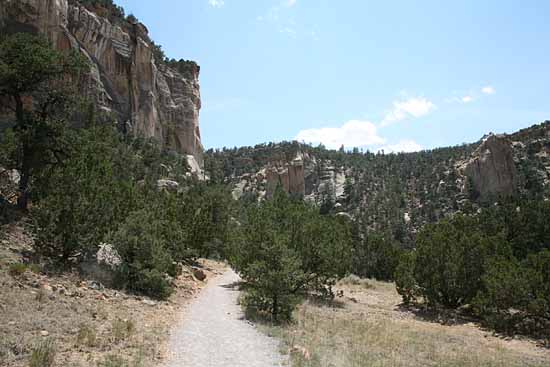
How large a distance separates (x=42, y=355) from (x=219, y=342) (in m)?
4.57

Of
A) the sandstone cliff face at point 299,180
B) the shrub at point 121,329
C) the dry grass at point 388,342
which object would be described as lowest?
the dry grass at point 388,342

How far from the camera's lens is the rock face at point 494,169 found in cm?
8600

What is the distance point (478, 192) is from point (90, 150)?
8610 cm

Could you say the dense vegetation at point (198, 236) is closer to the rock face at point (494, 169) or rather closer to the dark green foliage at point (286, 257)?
the dark green foliage at point (286, 257)

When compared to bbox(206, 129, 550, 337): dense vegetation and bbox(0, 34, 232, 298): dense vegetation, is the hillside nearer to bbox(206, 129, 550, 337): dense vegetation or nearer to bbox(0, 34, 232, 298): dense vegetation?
bbox(206, 129, 550, 337): dense vegetation

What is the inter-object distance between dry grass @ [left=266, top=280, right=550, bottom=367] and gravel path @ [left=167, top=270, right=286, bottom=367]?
2.28 ft

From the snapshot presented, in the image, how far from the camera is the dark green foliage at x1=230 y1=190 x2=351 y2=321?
15461mm

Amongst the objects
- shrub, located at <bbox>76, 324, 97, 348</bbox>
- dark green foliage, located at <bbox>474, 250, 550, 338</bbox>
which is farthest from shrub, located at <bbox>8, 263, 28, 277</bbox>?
dark green foliage, located at <bbox>474, 250, 550, 338</bbox>

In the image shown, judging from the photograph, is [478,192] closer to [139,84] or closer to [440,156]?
[440,156]

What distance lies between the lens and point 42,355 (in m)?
7.65

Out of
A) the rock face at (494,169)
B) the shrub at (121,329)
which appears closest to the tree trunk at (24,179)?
the shrub at (121,329)

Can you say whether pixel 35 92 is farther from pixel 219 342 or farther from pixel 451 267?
pixel 451 267

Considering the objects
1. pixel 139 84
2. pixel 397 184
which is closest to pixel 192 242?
pixel 139 84

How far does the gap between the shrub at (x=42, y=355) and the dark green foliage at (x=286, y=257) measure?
8.12m
